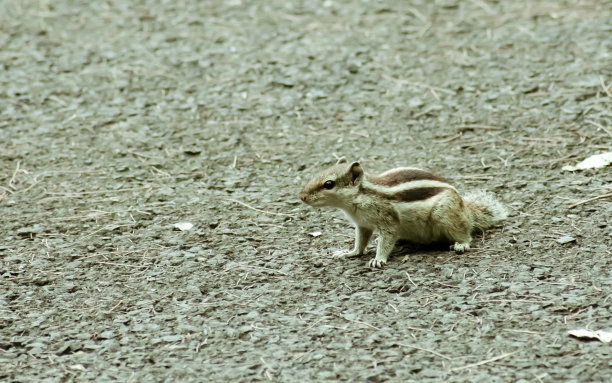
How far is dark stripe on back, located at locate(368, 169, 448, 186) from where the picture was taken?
4355mm

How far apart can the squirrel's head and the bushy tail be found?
0.71m

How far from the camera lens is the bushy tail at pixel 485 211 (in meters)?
4.52

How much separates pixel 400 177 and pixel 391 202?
0.53 ft

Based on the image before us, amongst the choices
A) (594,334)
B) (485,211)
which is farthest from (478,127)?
(594,334)

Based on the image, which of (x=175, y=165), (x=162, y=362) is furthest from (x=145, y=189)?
(x=162, y=362)

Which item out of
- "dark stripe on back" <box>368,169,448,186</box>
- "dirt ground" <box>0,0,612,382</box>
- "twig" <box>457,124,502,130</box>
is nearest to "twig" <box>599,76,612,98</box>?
"dirt ground" <box>0,0,612,382</box>

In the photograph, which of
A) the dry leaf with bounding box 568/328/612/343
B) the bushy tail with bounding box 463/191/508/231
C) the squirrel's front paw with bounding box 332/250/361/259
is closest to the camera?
the dry leaf with bounding box 568/328/612/343

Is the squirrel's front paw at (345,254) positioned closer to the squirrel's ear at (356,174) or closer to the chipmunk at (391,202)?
the chipmunk at (391,202)

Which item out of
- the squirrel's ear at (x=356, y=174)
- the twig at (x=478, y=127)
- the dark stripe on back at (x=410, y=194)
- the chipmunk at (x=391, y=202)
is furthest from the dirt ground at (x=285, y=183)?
the squirrel's ear at (x=356, y=174)

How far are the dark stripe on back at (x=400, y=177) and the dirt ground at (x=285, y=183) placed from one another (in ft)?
1.37

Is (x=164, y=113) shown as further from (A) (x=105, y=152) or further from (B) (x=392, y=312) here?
(B) (x=392, y=312)

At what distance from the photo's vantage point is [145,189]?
5438 mm

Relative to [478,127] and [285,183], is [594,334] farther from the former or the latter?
[478,127]

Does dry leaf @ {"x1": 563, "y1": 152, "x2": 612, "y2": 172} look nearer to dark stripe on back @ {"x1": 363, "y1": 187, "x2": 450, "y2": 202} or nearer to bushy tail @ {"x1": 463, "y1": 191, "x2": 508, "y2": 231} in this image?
bushy tail @ {"x1": 463, "y1": 191, "x2": 508, "y2": 231}
